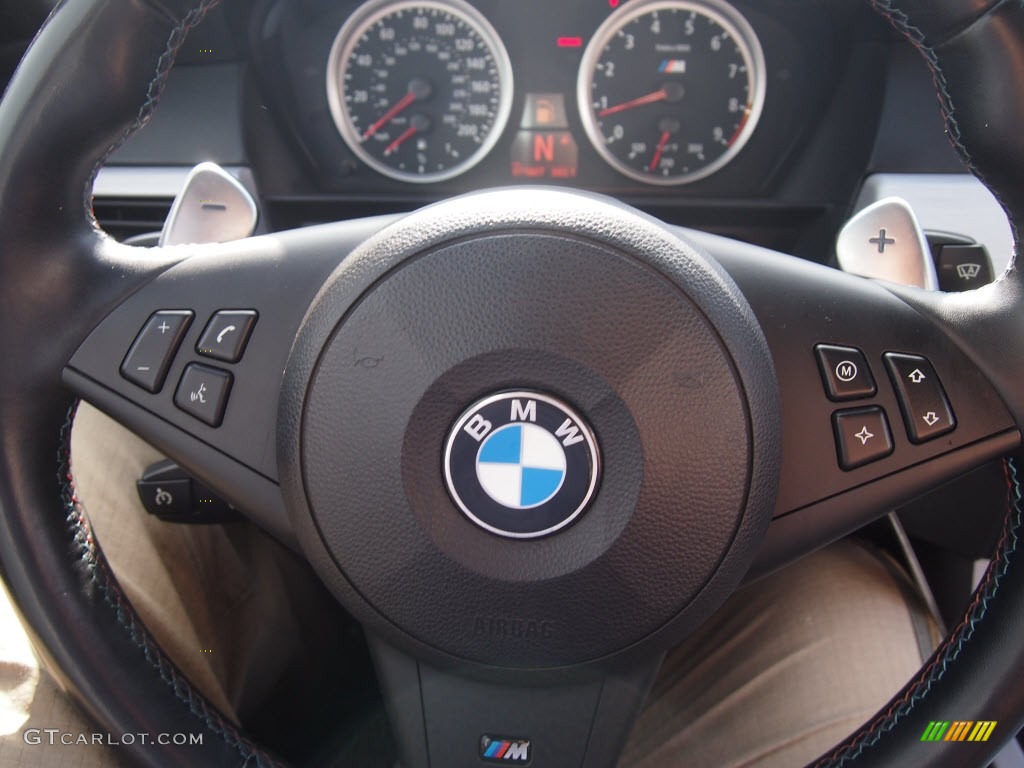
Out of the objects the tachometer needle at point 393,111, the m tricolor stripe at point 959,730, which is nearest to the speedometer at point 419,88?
the tachometer needle at point 393,111

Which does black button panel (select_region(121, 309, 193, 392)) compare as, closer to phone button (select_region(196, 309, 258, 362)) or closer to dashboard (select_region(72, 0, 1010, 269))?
phone button (select_region(196, 309, 258, 362))

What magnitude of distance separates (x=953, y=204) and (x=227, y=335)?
4.47 ft

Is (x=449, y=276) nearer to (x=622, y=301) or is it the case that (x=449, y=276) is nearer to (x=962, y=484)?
(x=622, y=301)

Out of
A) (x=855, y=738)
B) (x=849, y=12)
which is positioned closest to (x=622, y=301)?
(x=855, y=738)

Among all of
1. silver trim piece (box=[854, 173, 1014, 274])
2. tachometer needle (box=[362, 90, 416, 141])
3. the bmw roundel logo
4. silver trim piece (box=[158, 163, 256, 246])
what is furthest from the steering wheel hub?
tachometer needle (box=[362, 90, 416, 141])

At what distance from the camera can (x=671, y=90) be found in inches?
76.4

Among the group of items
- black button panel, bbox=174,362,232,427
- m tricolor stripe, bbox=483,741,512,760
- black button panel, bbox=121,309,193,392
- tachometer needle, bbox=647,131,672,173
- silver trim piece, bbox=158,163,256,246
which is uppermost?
black button panel, bbox=121,309,193,392

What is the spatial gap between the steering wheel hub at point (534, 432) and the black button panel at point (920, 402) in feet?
0.39

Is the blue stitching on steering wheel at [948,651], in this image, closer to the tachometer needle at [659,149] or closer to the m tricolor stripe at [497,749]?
the m tricolor stripe at [497,749]

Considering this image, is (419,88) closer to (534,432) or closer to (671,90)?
(671,90)

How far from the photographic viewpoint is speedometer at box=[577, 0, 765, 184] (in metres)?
1.90

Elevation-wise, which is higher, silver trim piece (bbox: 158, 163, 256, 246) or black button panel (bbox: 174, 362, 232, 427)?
black button panel (bbox: 174, 362, 232, 427)

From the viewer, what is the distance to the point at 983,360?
0.73 meters

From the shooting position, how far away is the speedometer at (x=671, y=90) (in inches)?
74.6
